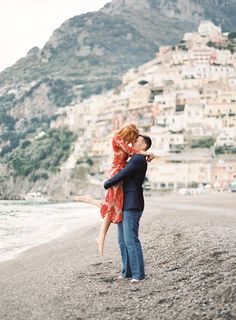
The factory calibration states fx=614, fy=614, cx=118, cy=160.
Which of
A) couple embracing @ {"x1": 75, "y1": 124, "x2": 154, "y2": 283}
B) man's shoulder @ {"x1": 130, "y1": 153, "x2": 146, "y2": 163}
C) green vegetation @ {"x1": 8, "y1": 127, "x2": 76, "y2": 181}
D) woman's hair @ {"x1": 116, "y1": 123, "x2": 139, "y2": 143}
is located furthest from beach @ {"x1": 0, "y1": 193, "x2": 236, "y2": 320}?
green vegetation @ {"x1": 8, "y1": 127, "x2": 76, "y2": 181}

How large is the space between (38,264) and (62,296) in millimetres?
3756

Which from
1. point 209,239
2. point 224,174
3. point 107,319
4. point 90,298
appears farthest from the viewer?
point 224,174

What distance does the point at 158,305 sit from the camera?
5988 millimetres

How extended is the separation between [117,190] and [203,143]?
298 ft

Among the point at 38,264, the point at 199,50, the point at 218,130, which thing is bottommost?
the point at 38,264

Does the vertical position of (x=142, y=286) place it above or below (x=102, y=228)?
below

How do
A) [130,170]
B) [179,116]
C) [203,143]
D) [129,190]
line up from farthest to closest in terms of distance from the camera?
[179,116] < [203,143] < [129,190] < [130,170]

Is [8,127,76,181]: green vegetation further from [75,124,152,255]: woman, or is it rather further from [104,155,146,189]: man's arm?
[104,155,146,189]: man's arm

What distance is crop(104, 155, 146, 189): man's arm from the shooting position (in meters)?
7.30

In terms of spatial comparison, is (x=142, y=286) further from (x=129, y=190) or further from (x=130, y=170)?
(x=130, y=170)

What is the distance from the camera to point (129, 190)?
24.3 feet

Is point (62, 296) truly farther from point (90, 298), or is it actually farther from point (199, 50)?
point (199, 50)

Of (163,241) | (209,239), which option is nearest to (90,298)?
(209,239)

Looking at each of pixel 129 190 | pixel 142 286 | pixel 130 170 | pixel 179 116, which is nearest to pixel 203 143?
pixel 179 116
